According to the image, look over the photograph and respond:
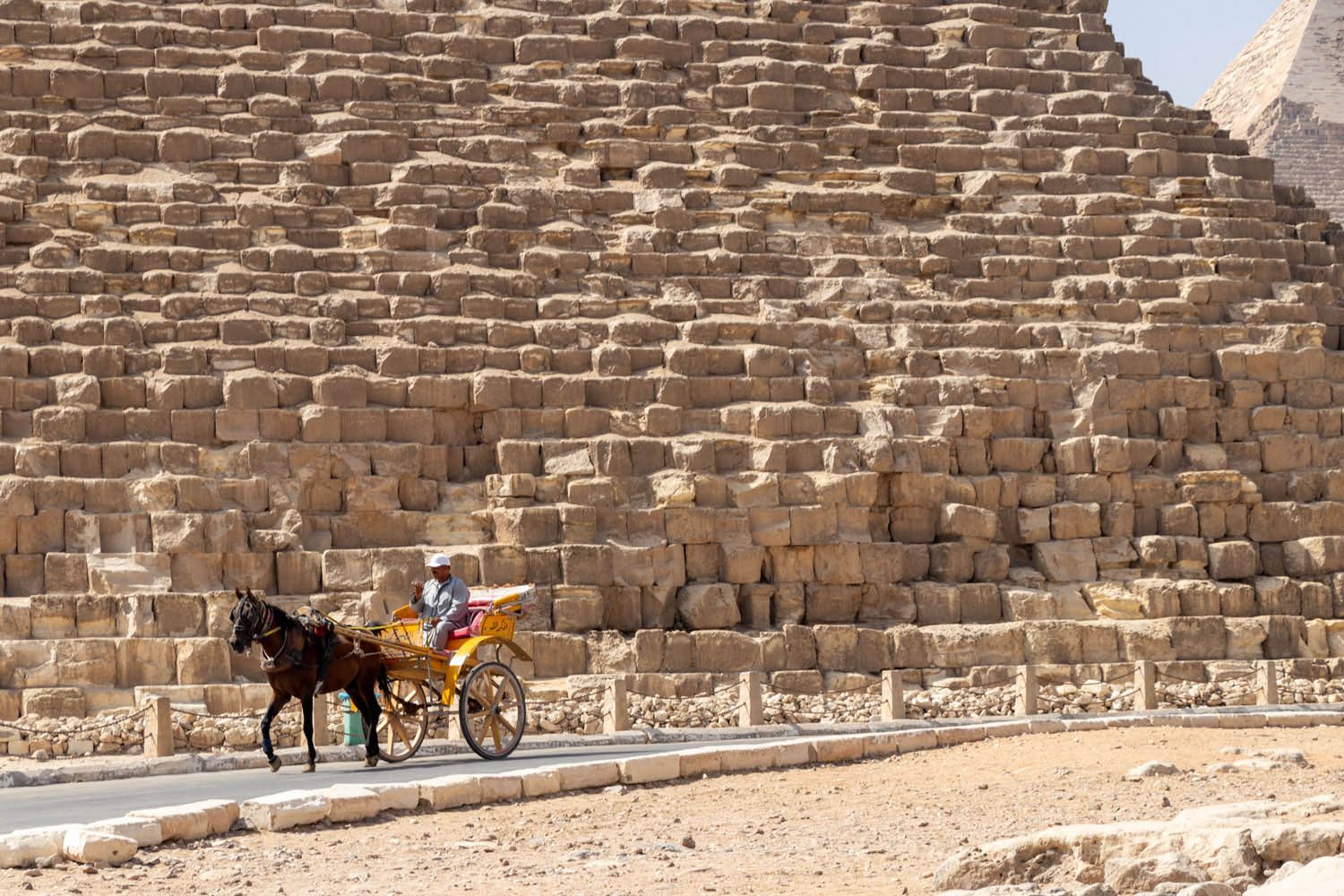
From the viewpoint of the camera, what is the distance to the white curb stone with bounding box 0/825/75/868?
22.2ft

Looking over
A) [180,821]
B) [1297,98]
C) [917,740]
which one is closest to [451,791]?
[180,821]

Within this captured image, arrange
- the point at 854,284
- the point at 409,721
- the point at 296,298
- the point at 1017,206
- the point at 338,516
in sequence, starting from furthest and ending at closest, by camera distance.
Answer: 1. the point at 1017,206
2. the point at 854,284
3. the point at 296,298
4. the point at 338,516
5. the point at 409,721

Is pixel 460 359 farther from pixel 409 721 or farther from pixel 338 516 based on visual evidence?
pixel 409 721

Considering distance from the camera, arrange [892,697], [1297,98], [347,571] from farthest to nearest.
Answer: [1297,98] < [347,571] < [892,697]

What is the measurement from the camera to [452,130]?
16.2m

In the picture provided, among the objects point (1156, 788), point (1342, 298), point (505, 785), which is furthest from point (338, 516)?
point (1342, 298)

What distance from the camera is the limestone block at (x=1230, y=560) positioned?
15.1 meters

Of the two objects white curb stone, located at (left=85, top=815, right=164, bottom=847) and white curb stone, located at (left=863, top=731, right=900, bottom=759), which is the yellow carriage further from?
white curb stone, located at (left=85, top=815, right=164, bottom=847)

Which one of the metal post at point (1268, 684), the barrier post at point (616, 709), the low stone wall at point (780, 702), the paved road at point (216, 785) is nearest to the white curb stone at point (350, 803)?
the paved road at point (216, 785)

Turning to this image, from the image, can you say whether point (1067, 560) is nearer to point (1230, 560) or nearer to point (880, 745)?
point (1230, 560)

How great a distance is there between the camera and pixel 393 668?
10023 millimetres

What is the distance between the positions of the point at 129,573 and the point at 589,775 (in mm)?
5313

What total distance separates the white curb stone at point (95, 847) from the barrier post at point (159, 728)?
13.1ft

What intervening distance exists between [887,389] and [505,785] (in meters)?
7.27
